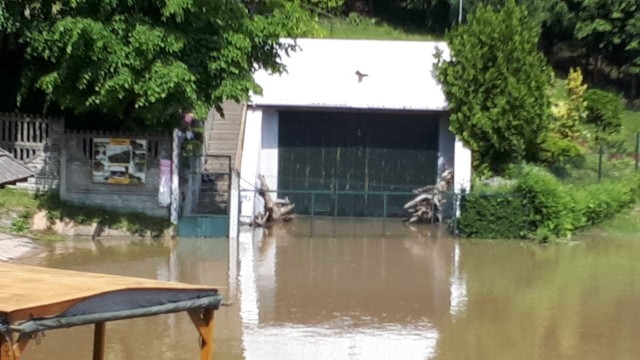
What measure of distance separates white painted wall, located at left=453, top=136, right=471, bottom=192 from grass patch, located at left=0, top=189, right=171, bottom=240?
7.34 metres

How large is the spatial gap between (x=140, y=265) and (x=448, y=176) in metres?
9.86

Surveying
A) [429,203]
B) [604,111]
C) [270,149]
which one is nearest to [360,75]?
[270,149]

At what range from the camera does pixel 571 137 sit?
30078 mm

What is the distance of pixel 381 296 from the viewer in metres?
17.9

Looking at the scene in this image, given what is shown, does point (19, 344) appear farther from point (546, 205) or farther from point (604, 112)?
point (604, 112)

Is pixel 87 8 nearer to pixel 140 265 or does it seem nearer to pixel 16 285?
pixel 140 265

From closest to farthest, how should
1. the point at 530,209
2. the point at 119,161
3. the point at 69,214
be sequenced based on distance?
the point at 69,214 < the point at 119,161 < the point at 530,209

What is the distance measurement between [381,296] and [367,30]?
95.7ft

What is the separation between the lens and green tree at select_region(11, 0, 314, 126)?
2070 centimetres

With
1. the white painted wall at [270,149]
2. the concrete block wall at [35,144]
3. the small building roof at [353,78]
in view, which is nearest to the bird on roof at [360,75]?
the small building roof at [353,78]

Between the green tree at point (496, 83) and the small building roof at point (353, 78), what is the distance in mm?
797

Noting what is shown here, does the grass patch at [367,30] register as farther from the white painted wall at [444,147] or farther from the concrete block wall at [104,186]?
the concrete block wall at [104,186]

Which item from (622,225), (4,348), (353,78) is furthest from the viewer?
(353,78)

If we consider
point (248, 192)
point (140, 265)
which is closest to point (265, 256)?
point (140, 265)
